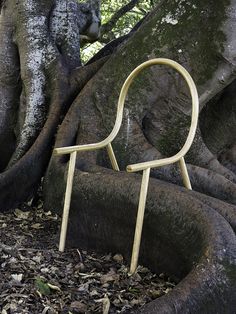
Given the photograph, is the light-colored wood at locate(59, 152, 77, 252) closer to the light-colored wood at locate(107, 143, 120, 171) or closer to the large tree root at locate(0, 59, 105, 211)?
the light-colored wood at locate(107, 143, 120, 171)

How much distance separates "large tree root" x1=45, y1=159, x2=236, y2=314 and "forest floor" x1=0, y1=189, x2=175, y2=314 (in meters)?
0.13

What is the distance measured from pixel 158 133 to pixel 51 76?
125 cm

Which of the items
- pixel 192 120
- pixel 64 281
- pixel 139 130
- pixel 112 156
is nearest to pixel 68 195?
pixel 112 156

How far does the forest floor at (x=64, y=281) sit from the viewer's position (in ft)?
9.66

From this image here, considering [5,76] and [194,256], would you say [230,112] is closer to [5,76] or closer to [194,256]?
[5,76]

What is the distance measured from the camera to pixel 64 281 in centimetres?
328

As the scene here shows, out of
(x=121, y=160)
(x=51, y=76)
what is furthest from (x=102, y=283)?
(x=51, y=76)

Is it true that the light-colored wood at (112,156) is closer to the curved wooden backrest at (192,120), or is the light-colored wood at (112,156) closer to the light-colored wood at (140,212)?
the curved wooden backrest at (192,120)

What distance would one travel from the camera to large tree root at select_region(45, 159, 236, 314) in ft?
8.79

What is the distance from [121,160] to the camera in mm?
4527

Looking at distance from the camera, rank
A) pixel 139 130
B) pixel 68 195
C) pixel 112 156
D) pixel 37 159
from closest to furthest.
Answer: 1. pixel 68 195
2. pixel 112 156
3. pixel 139 130
4. pixel 37 159

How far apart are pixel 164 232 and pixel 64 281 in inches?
25.9

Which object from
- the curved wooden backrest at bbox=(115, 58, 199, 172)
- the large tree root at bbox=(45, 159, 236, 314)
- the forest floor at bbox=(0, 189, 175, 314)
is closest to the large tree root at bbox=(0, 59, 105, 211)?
the large tree root at bbox=(45, 159, 236, 314)

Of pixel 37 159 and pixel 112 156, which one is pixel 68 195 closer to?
pixel 112 156
